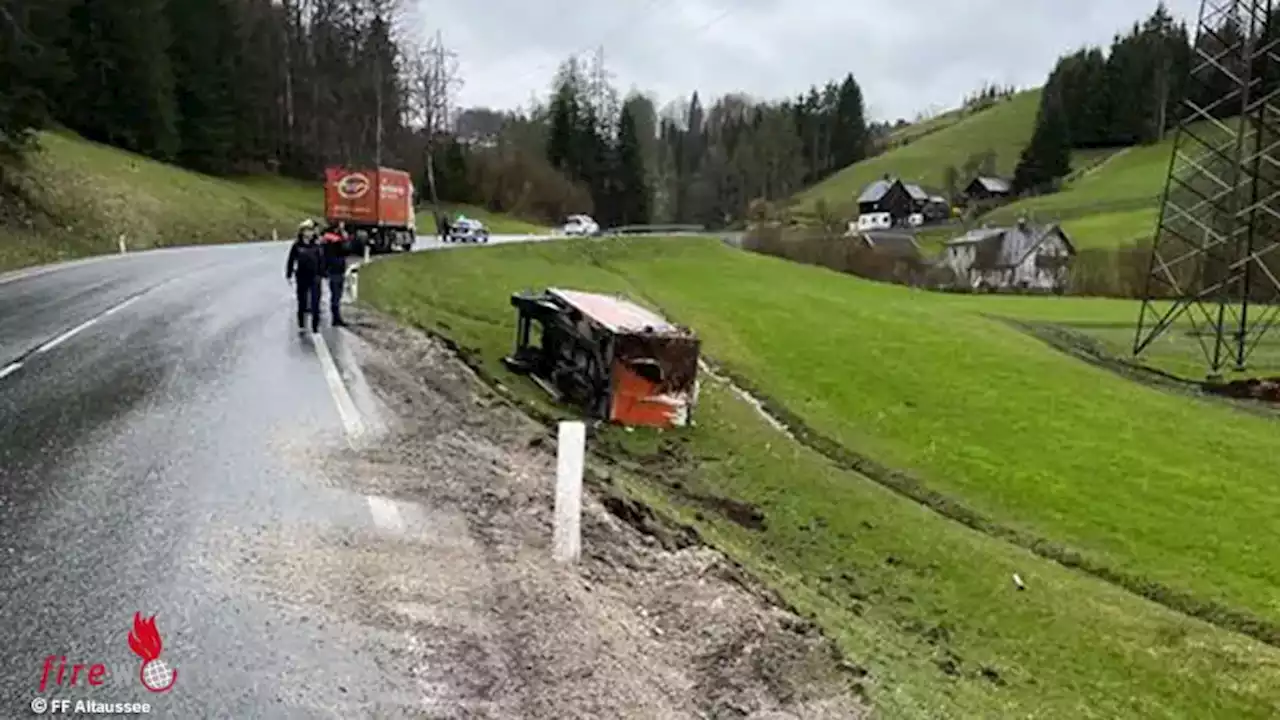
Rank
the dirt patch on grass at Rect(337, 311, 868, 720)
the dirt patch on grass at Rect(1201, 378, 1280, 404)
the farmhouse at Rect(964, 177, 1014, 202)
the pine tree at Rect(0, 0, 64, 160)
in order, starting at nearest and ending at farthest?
the dirt patch on grass at Rect(337, 311, 868, 720), the dirt patch on grass at Rect(1201, 378, 1280, 404), the pine tree at Rect(0, 0, 64, 160), the farmhouse at Rect(964, 177, 1014, 202)

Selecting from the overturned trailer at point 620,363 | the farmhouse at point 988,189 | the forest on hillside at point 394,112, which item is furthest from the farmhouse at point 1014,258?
the overturned trailer at point 620,363

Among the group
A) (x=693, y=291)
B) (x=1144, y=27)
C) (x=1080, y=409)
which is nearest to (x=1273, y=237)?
(x=693, y=291)

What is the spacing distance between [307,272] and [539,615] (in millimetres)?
12207

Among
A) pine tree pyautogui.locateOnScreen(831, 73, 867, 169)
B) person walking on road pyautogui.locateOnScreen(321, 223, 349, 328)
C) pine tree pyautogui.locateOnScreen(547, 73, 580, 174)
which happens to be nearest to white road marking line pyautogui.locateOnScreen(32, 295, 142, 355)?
person walking on road pyautogui.locateOnScreen(321, 223, 349, 328)

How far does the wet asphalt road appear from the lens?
15.9 feet

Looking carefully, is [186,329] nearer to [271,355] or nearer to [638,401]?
[271,355]

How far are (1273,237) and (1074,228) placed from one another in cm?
4899

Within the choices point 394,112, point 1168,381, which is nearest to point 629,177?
point 394,112

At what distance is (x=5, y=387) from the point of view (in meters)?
11.2

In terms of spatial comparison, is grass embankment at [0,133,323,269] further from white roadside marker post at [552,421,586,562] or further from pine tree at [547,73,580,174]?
pine tree at [547,73,580,174]

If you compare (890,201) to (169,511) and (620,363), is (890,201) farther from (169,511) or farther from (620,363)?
(169,511)

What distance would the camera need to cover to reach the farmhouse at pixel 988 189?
123562 millimetres

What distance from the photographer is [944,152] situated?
531 feet

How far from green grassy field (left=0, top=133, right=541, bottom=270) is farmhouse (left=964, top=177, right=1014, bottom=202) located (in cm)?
8564
